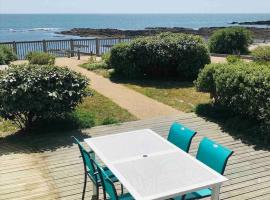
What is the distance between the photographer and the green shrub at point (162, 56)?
1511cm

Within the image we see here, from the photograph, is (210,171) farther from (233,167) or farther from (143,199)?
(233,167)

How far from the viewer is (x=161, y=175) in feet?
14.7

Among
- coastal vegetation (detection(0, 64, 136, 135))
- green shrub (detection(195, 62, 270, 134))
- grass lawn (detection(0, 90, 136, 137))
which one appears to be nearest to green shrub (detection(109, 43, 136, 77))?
grass lawn (detection(0, 90, 136, 137))

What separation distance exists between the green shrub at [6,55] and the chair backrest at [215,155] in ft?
48.1

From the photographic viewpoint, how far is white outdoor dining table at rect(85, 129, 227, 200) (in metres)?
4.18

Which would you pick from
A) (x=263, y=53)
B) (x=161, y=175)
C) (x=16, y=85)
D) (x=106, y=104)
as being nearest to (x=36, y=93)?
(x=16, y=85)

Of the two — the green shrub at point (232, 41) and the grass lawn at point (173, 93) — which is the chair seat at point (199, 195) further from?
the green shrub at point (232, 41)

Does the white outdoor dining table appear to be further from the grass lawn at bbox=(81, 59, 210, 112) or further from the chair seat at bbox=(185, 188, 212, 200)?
the grass lawn at bbox=(81, 59, 210, 112)

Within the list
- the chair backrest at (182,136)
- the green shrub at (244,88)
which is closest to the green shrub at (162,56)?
the green shrub at (244,88)

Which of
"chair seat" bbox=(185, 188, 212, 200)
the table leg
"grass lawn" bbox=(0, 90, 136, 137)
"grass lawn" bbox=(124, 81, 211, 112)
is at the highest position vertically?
the table leg

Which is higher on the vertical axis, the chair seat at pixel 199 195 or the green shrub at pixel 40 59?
the green shrub at pixel 40 59

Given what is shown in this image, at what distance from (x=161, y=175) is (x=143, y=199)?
2.04 ft

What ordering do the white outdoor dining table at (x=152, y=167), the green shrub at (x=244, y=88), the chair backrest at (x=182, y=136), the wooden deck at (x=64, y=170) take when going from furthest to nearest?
the green shrub at (x=244, y=88) < the wooden deck at (x=64, y=170) < the chair backrest at (x=182, y=136) < the white outdoor dining table at (x=152, y=167)

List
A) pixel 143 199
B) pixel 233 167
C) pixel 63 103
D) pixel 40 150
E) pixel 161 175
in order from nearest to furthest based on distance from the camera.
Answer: pixel 143 199
pixel 161 175
pixel 233 167
pixel 40 150
pixel 63 103
